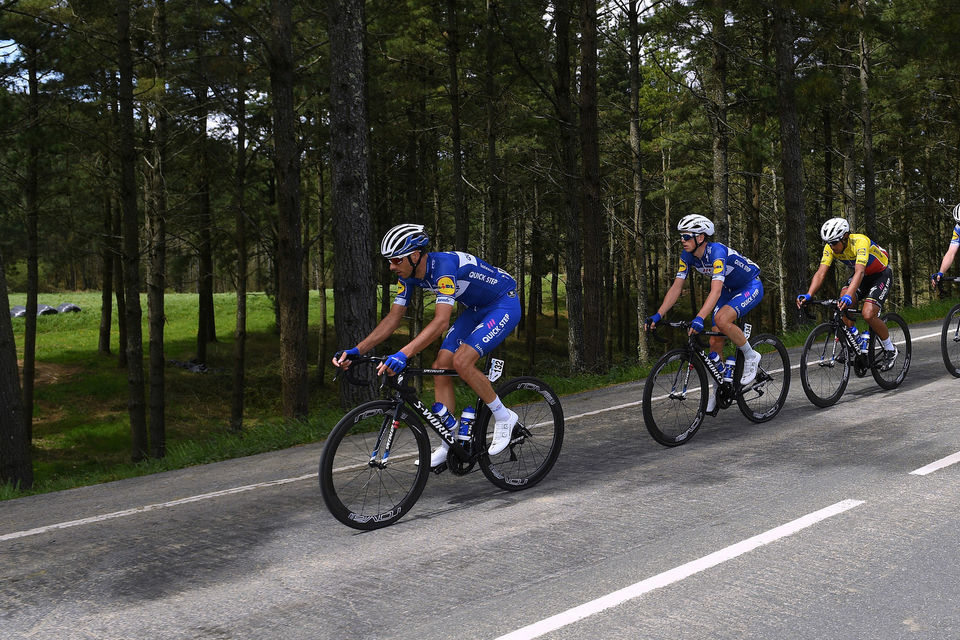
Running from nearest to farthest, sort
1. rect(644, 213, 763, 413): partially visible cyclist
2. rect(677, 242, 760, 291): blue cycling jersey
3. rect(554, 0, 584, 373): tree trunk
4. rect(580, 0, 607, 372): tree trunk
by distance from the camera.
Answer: rect(644, 213, 763, 413): partially visible cyclist
rect(677, 242, 760, 291): blue cycling jersey
rect(580, 0, 607, 372): tree trunk
rect(554, 0, 584, 373): tree trunk

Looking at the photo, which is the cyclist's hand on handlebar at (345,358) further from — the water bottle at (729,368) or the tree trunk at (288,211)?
the tree trunk at (288,211)

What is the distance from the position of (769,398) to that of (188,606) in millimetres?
6707

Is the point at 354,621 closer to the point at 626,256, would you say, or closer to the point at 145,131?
the point at 145,131

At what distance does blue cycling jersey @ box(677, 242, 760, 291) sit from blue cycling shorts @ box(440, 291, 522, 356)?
2.18 m

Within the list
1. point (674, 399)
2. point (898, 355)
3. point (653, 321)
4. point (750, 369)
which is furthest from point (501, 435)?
point (898, 355)

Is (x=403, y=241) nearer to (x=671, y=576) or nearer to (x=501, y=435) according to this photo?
(x=501, y=435)

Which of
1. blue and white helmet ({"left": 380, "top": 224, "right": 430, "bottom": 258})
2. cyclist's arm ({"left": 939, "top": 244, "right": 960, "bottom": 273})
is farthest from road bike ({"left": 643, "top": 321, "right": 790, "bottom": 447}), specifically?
cyclist's arm ({"left": 939, "top": 244, "right": 960, "bottom": 273})

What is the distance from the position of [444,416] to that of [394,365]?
88 centimetres

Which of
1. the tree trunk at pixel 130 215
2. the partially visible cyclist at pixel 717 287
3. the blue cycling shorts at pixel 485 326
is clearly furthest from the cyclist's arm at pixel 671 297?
the tree trunk at pixel 130 215

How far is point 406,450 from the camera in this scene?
5934 mm

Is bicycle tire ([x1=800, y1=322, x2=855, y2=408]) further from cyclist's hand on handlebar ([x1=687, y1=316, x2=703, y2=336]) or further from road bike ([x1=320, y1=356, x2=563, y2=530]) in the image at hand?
road bike ([x1=320, y1=356, x2=563, y2=530])

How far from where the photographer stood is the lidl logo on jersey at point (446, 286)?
6047 mm

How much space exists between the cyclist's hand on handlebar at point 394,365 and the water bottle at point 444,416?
0.73 meters

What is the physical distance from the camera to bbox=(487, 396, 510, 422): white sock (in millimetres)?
6387
